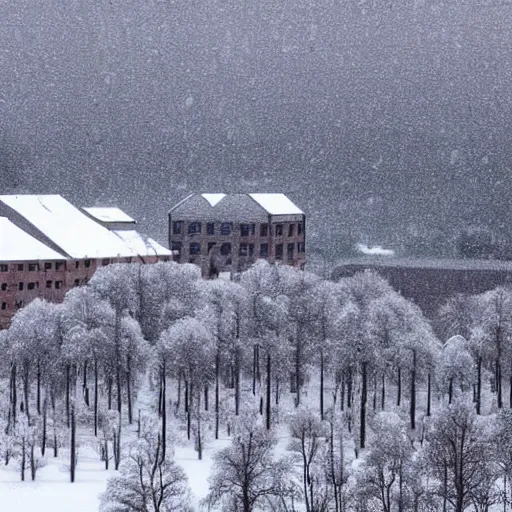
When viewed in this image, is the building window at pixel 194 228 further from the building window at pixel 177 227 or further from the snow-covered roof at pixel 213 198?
the snow-covered roof at pixel 213 198

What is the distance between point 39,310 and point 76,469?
66.8 feet

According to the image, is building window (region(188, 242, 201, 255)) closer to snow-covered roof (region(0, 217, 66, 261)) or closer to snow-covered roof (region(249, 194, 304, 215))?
snow-covered roof (region(249, 194, 304, 215))

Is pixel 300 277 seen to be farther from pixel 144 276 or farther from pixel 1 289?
pixel 1 289

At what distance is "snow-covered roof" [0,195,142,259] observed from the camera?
384 feet

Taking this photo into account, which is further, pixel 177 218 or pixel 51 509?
pixel 177 218

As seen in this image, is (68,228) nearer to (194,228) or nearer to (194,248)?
(194,248)

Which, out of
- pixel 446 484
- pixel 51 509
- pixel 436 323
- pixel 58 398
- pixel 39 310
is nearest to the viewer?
pixel 446 484

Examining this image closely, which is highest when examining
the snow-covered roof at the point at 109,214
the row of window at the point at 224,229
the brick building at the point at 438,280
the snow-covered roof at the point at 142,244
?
the snow-covered roof at the point at 109,214

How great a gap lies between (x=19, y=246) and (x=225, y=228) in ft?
106

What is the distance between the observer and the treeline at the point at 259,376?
59594 mm

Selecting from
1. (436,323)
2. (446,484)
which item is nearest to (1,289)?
(436,323)

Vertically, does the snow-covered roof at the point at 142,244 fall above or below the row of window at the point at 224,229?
below

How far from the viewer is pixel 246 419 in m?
61.7

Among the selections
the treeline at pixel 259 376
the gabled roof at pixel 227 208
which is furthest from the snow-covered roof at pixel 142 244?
the treeline at pixel 259 376
